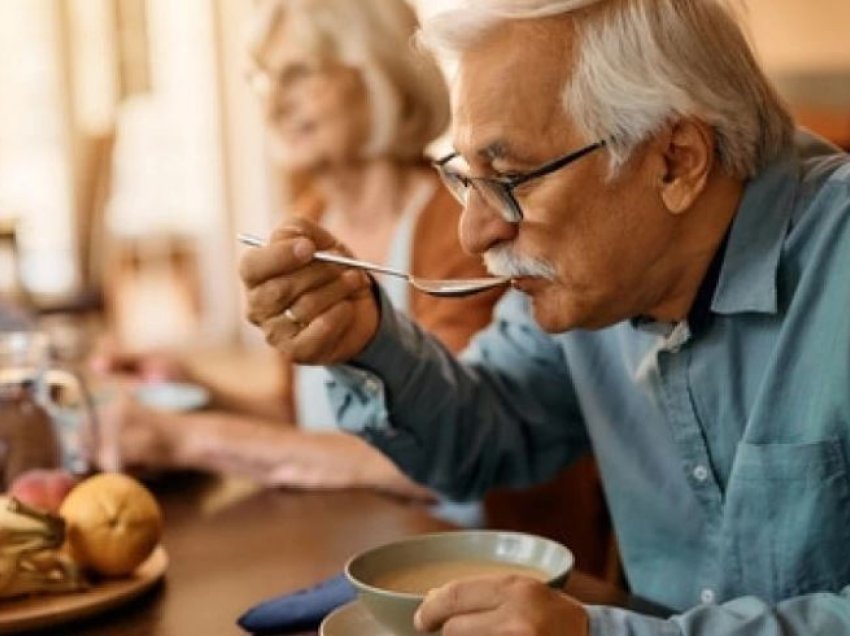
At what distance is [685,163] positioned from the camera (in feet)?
4.21

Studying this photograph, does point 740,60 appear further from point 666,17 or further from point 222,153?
point 222,153

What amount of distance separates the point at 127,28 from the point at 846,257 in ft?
16.2

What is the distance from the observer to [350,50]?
2.23m

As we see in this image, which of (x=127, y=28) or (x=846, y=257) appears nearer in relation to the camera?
(x=846, y=257)

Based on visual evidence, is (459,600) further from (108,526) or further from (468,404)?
(468,404)

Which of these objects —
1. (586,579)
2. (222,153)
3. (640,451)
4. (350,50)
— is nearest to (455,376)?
(640,451)

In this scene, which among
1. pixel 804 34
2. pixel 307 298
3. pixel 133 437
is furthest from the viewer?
pixel 804 34

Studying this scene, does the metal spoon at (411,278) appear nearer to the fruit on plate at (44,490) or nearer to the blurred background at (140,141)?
the fruit on plate at (44,490)

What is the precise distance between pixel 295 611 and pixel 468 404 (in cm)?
41

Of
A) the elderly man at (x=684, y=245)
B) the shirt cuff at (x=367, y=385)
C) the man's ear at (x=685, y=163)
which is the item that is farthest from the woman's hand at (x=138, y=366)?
the man's ear at (x=685, y=163)

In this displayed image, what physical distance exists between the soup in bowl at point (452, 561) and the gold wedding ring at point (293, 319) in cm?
28

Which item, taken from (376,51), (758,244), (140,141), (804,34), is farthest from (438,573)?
(140,141)

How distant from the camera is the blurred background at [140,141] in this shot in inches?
229

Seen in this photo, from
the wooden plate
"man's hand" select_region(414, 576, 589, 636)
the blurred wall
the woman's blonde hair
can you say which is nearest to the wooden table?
the wooden plate
